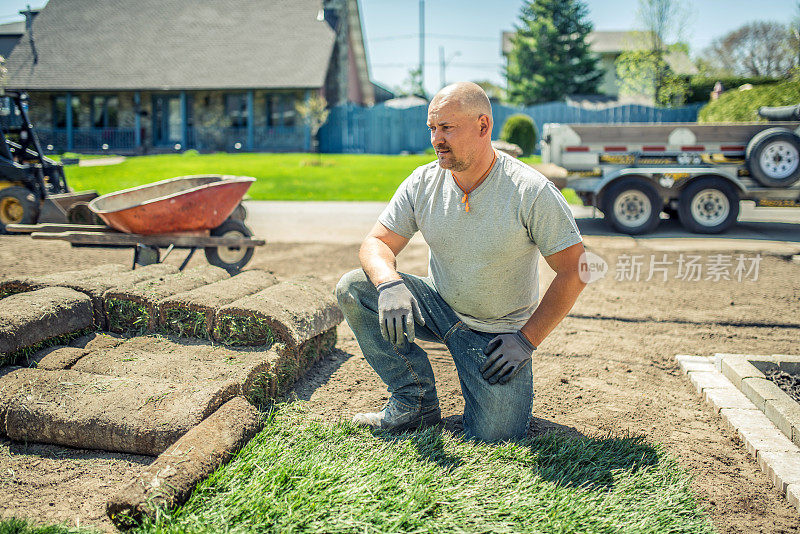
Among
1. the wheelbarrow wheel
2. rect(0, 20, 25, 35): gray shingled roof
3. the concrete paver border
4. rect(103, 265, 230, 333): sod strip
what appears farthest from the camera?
rect(0, 20, 25, 35): gray shingled roof

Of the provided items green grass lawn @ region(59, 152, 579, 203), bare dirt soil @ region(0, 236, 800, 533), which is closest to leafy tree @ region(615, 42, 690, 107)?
green grass lawn @ region(59, 152, 579, 203)

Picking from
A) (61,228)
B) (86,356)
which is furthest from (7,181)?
(86,356)

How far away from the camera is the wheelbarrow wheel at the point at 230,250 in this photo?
6.66 meters

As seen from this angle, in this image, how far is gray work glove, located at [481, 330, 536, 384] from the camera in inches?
111

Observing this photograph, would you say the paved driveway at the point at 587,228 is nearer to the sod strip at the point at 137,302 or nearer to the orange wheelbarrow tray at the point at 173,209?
the orange wheelbarrow tray at the point at 173,209

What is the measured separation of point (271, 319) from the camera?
3.47 metres

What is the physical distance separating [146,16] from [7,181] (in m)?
25.3

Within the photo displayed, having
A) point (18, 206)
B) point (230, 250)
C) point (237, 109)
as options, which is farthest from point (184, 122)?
point (230, 250)

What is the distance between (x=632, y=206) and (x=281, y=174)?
10.8m

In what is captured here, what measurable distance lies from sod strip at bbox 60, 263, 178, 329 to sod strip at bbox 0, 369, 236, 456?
0.90 m

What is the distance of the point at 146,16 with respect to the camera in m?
30.9

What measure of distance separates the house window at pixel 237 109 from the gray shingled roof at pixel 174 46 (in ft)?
4.18

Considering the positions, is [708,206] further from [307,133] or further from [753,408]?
[307,133]

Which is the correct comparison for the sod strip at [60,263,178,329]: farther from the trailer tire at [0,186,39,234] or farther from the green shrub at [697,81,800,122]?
the green shrub at [697,81,800,122]
